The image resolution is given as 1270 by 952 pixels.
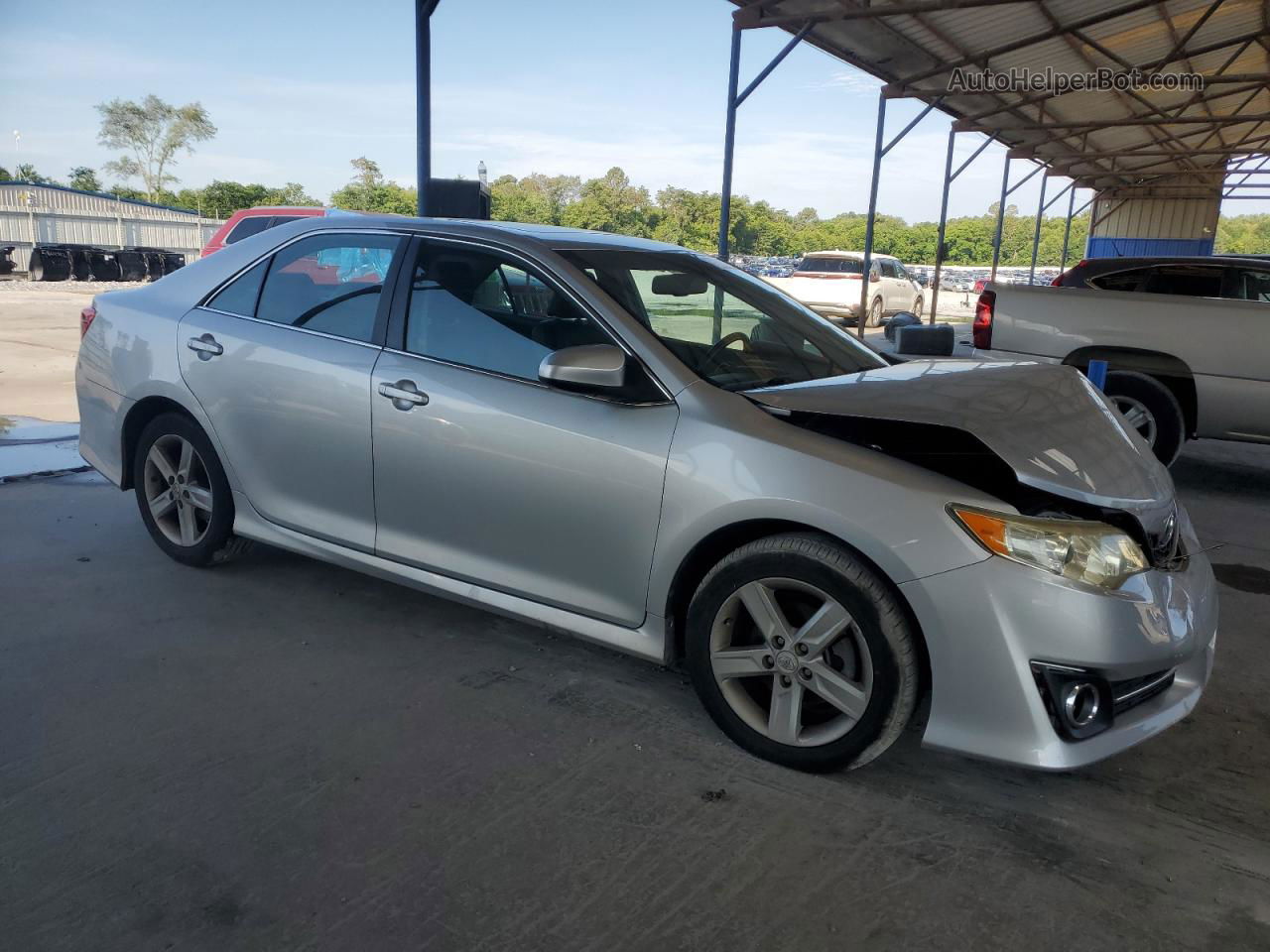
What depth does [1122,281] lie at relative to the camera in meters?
7.38

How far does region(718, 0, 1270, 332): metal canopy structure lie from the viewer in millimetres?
11227

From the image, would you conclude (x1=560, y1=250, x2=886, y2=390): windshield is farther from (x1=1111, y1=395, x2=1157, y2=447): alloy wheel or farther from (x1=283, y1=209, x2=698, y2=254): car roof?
(x1=1111, y1=395, x2=1157, y2=447): alloy wheel

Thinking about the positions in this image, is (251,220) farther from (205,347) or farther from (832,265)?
(832,265)

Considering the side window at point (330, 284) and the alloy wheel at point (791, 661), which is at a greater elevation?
the side window at point (330, 284)

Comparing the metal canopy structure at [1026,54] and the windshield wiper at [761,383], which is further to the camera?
the metal canopy structure at [1026,54]

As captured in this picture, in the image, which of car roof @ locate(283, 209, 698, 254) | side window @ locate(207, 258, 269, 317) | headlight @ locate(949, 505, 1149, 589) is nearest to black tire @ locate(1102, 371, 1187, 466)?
car roof @ locate(283, 209, 698, 254)

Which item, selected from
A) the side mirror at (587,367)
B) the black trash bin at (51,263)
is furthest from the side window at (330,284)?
the black trash bin at (51,263)

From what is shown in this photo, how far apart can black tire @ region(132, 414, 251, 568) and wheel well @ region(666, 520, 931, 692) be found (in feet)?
6.63

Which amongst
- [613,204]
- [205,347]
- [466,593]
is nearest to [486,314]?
[466,593]

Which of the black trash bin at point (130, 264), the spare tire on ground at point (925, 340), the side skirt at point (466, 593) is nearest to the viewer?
the side skirt at point (466, 593)

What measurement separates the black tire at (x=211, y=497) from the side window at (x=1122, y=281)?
21.3 ft

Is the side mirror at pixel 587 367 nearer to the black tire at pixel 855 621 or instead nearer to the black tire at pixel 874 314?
the black tire at pixel 855 621

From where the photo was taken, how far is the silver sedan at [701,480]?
2.39 m

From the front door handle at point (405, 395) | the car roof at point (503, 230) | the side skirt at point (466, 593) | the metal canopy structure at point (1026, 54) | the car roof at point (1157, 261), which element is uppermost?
the metal canopy structure at point (1026, 54)
